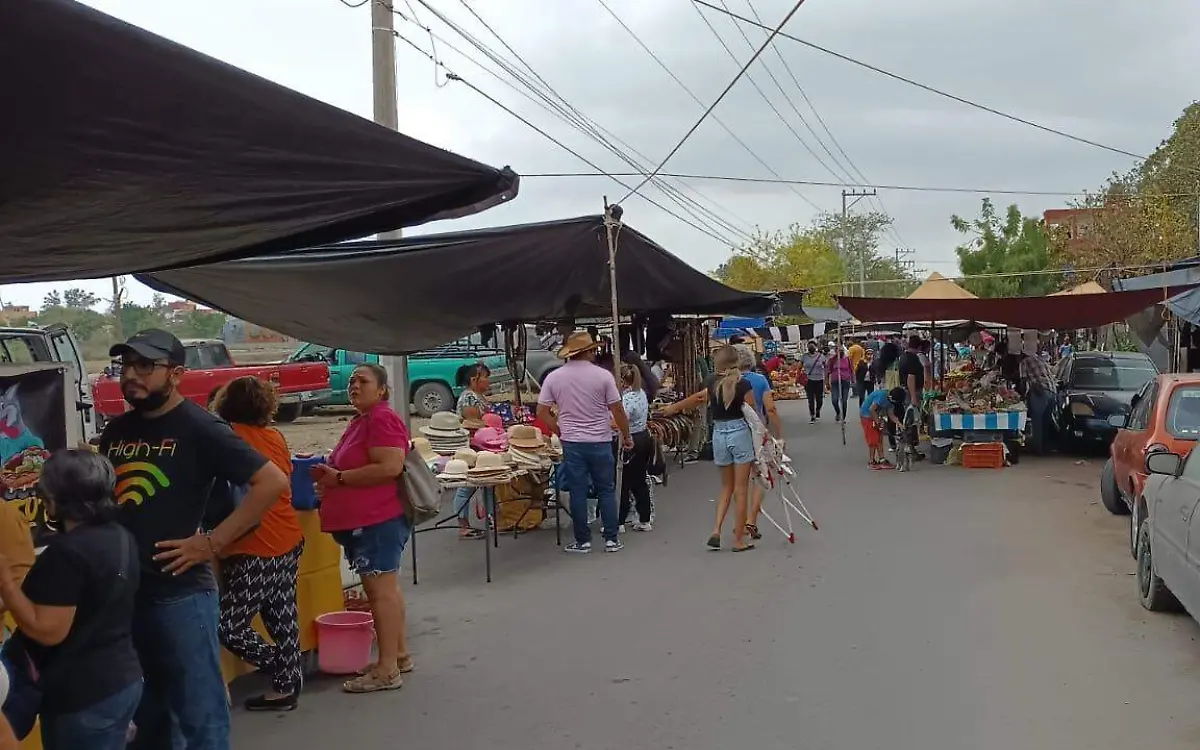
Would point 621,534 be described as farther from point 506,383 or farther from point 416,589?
point 506,383

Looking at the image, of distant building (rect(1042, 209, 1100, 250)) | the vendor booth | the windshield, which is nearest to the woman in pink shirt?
the vendor booth

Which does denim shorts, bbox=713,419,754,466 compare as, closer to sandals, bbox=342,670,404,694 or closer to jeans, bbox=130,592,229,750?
sandals, bbox=342,670,404,694

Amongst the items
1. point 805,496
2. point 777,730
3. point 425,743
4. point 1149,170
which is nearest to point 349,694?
point 425,743

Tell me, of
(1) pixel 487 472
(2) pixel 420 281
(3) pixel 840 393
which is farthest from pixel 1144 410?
(3) pixel 840 393

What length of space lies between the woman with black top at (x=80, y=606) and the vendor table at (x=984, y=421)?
45.1ft

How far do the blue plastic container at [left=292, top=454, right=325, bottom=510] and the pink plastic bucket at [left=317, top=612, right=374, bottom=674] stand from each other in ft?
2.19

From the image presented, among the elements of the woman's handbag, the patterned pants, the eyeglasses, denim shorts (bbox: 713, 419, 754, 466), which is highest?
the eyeglasses

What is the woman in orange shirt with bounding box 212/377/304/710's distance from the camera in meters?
5.27

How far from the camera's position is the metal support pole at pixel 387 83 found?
35.3ft

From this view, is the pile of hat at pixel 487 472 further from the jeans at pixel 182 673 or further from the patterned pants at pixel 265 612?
the jeans at pixel 182 673

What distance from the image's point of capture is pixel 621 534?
34.8ft

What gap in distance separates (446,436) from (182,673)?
234 inches

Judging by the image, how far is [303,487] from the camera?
19.9ft

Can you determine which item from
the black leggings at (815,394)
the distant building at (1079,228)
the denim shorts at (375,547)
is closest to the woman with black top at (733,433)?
the denim shorts at (375,547)
